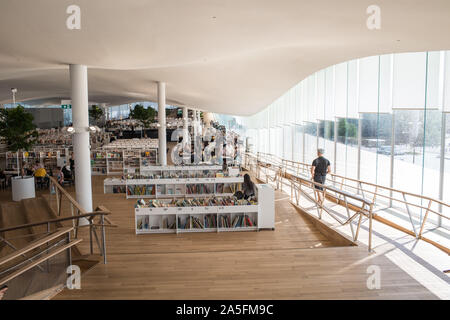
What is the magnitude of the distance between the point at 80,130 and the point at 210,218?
3.48m

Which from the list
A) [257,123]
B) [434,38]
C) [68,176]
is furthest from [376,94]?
[257,123]

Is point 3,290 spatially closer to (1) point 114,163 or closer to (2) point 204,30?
(2) point 204,30

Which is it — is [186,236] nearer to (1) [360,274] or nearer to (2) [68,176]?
(1) [360,274]

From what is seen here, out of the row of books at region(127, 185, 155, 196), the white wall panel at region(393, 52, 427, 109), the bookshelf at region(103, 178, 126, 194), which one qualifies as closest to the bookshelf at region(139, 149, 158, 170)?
the bookshelf at region(103, 178, 126, 194)

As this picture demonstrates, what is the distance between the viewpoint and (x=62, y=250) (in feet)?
13.1

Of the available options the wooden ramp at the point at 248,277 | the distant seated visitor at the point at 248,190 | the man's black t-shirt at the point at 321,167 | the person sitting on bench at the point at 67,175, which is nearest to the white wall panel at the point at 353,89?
the man's black t-shirt at the point at 321,167

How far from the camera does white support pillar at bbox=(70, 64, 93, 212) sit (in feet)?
24.6

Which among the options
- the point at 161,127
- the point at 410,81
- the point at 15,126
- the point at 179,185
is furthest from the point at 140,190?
the point at 410,81

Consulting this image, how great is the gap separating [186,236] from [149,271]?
101 inches

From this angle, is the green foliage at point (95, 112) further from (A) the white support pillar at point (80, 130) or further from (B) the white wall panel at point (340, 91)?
(B) the white wall panel at point (340, 91)

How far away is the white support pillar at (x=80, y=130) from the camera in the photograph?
751 cm

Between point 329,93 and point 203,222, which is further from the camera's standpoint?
point 329,93

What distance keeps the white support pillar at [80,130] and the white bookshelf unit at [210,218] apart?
66.0 inches

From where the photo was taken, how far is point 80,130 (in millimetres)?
7484
